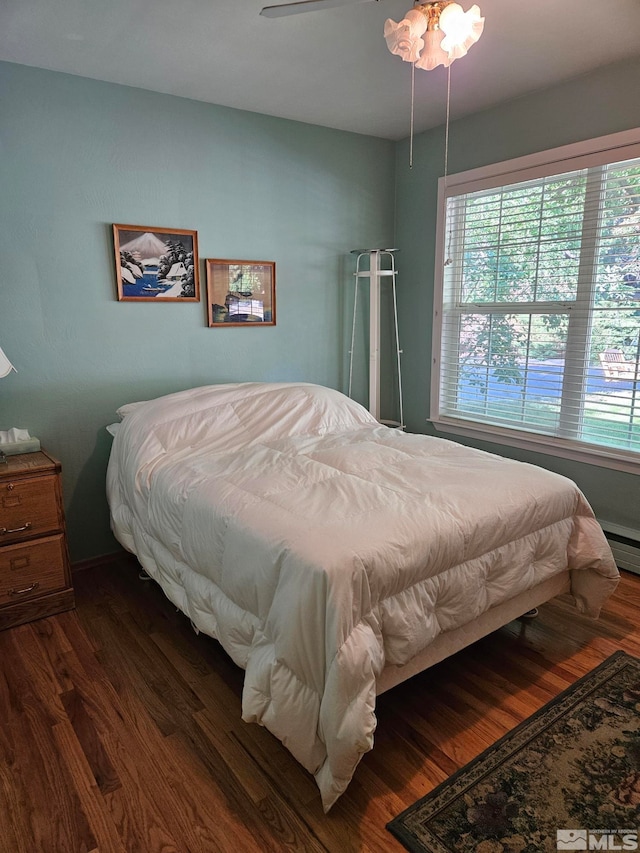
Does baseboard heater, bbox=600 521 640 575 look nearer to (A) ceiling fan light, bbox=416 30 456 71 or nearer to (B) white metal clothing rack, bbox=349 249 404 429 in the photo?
(B) white metal clothing rack, bbox=349 249 404 429

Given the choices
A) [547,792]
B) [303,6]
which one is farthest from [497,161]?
[547,792]

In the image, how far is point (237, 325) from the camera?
11.0 feet

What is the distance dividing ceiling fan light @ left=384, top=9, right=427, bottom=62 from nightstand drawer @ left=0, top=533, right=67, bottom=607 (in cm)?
241

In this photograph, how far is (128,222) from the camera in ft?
9.52

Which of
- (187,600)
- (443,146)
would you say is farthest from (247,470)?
(443,146)

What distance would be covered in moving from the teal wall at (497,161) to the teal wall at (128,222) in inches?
16.6

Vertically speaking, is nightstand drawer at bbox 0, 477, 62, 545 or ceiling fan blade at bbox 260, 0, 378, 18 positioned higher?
ceiling fan blade at bbox 260, 0, 378, 18

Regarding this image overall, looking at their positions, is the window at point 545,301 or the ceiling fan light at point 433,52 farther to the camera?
the window at point 545,301

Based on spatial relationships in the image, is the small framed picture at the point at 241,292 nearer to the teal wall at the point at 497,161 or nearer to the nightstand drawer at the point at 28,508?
the teal wall at the point at 497,161

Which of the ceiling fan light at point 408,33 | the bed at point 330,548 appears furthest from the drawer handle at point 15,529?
the ceiling fan light at point 408,33

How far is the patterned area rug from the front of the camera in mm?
1444

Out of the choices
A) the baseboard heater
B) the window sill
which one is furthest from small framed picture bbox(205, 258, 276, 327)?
the baseboard heater

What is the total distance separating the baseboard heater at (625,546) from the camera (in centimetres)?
285

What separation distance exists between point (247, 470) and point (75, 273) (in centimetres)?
144
